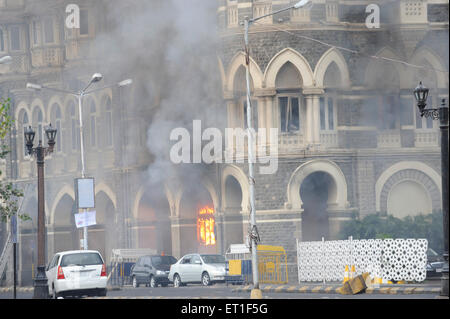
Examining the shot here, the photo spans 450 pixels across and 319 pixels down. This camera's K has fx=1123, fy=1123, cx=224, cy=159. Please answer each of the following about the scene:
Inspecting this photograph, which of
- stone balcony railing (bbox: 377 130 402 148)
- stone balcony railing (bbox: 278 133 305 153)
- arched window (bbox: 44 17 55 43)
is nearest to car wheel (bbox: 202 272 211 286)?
stone balcony railing (bbox: 278 133 305 153)

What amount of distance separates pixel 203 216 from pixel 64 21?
12.7 m

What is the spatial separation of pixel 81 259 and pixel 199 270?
912cm

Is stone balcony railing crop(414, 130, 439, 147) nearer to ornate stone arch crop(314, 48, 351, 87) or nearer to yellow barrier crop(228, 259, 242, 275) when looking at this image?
ornate stone arch crop(314, 48, 351, 87)

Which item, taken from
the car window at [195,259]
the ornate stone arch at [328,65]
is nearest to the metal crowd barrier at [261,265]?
the car window at [195,259]

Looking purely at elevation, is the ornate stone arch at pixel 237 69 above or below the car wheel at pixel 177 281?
above

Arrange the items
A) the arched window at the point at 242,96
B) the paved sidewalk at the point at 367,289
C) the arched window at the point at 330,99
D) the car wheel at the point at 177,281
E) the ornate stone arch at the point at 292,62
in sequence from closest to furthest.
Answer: the paved sidewalk at the point at 367,289, the car wheel at the point at 177,281, the ornate stone arch at the point at 292,62, the arched window at the point at 330,99, the arched window at the point at 242,96

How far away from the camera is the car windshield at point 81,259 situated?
34.1 m

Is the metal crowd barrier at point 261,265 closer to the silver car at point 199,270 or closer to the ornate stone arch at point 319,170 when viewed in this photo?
the silver car at point 199,270

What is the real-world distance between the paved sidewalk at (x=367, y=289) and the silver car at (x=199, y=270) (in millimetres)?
2330

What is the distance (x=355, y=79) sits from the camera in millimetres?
47531

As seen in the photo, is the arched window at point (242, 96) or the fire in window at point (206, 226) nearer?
the arched window at point (242, 96)

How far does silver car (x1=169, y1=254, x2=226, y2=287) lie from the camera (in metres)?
42.0
